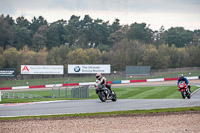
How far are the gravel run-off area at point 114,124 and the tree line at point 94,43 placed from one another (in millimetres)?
76064

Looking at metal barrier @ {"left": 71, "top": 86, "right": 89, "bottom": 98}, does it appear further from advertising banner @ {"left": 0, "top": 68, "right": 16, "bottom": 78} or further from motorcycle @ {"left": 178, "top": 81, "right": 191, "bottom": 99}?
advertising banner @ {"left": 0, "top": 68, "right": 16, "bottom": 78}

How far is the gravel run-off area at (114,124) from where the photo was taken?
477 inches

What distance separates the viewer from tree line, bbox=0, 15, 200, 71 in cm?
9400

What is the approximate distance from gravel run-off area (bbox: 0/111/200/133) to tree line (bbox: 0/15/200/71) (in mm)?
76064

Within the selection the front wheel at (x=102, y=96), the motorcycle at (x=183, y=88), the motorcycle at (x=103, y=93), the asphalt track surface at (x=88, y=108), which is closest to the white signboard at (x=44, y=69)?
the motorcycle at (x=183, y=88)

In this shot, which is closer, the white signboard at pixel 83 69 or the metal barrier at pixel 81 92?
the metal barrier at pixel 81 92

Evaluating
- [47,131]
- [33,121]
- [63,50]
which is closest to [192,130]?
[47,131]

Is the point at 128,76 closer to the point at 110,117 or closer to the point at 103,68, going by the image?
the point at 103,68

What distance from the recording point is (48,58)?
97.1m

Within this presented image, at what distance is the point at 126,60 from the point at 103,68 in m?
17.2

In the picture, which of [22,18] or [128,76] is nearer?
[128,76]

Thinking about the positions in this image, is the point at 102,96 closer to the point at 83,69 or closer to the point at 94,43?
the point at 83,69

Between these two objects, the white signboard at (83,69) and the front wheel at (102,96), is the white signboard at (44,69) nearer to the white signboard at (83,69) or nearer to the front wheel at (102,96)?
the white signboard at (83,69)

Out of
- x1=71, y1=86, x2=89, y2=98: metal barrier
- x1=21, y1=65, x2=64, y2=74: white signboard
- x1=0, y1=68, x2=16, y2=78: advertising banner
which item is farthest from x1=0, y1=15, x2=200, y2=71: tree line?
x1=71, y1=86, x2=89, y2=98: metal barrier
